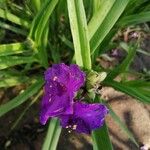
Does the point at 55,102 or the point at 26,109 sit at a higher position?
the point at 55,102

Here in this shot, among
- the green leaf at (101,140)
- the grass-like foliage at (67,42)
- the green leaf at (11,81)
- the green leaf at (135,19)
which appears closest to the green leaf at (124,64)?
the grass-like foliage at (67,42)

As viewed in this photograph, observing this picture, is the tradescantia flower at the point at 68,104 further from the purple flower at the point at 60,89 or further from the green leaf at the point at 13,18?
the green leaf at the point at 13,18

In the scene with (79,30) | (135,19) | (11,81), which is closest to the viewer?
(79,30)

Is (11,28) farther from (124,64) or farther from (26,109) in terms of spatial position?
(124,64)

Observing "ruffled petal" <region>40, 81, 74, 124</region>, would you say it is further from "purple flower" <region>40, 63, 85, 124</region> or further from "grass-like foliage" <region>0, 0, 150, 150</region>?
"grass-like foliage" <region>0, 0, 150, 150</region>

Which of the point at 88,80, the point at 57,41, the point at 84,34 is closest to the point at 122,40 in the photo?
the point at 57,41

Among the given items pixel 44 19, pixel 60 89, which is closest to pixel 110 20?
pixel 44 19
